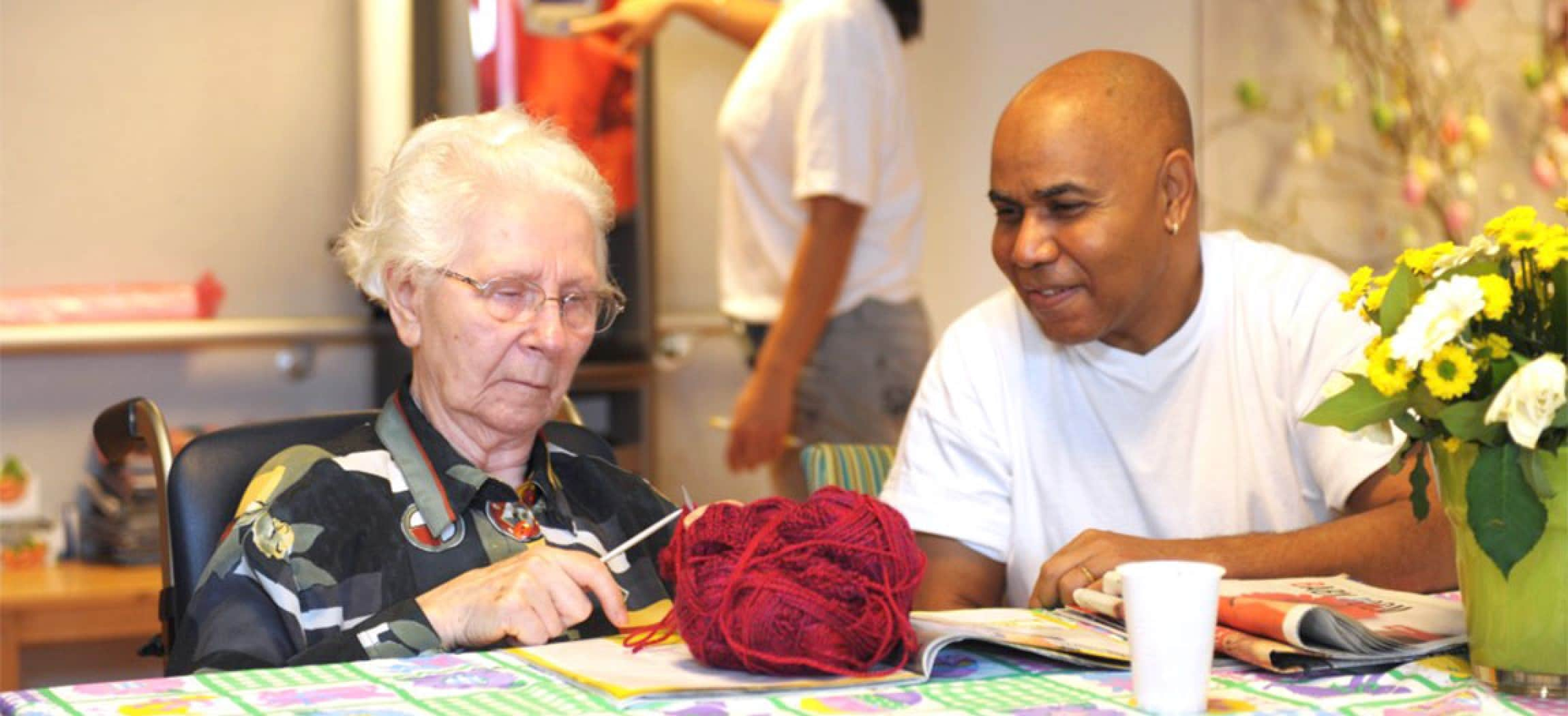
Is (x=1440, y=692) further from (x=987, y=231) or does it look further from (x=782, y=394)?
(x=987, y=231)

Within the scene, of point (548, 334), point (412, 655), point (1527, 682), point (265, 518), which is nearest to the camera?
point (1527, 682)

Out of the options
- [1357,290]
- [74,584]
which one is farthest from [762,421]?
[1357,290]

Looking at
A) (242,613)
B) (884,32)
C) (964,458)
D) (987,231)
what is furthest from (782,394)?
(242,613)

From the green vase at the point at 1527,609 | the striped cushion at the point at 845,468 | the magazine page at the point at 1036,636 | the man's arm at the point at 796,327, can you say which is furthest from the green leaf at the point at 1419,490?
the man's arm at the point at 796,327

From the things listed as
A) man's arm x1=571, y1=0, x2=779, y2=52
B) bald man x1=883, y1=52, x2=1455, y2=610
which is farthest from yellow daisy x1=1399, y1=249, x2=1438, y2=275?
man's arm x1=571, y1=0, x2=779, y2=52

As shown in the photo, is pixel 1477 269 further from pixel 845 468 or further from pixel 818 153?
pixel 818 153

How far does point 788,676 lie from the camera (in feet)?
4.20

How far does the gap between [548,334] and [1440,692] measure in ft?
2.84

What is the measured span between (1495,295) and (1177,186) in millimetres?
798

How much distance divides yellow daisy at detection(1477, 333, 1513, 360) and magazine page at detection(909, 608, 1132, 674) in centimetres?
33

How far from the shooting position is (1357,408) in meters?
1.33

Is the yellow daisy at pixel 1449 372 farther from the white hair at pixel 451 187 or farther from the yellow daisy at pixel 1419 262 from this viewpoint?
the white hair at pixel 451 187

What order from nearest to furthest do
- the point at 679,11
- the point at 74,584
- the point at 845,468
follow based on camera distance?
1. the point at 845,468
2. the point at 74,584
3. the point at 679,11

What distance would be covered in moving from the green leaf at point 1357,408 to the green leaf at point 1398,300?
0.14 ft
